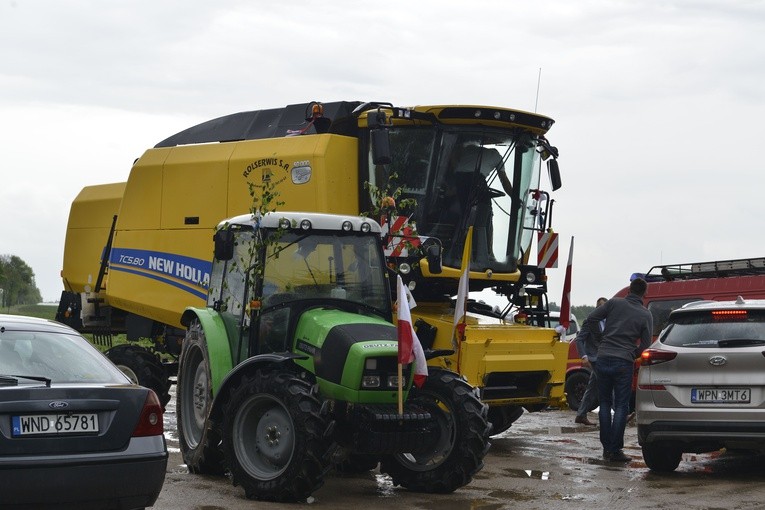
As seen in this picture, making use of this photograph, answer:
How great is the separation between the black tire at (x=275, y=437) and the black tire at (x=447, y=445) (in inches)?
44.3

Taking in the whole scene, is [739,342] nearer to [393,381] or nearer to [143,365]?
[393,381]

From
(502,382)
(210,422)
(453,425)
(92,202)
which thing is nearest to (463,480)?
(453,425)

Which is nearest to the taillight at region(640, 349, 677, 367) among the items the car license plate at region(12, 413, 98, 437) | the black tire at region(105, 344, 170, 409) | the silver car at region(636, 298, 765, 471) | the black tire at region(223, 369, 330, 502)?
the silver car at region(636, 298, 765, 471)

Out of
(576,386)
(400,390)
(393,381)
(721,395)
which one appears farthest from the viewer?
(576,386)

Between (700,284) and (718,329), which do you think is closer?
(718,329)

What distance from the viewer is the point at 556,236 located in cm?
1542

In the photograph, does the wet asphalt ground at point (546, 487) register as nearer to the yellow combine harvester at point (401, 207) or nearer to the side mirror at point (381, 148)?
the yellow combine harvester at point (401, 207)

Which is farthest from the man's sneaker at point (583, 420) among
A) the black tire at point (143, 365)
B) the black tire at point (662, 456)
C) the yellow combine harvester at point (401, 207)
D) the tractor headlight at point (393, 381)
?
the tractor headlight at point (393, 381)

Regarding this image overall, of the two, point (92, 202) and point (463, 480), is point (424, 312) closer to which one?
point (463, 480)

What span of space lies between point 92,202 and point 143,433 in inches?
457

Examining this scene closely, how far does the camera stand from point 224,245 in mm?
10891

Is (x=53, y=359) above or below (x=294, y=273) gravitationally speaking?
below

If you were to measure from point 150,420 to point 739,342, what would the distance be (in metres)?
6.06

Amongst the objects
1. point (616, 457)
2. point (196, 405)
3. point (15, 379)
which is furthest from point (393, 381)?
point (616, 457)
